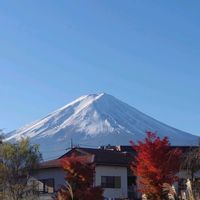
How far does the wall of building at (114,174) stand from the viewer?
49906mm

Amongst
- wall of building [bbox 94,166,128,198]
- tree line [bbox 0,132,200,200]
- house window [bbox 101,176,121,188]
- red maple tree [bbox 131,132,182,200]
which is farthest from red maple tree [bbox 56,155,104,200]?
house window [bbox 101,176,121,188]

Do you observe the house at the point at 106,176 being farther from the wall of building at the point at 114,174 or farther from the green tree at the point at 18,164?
the green tree at the point at 18,164

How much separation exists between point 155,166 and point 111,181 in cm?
2458

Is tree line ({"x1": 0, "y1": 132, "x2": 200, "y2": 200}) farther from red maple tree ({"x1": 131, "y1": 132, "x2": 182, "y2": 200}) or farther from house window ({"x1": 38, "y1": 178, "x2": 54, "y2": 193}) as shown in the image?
house window ({"x1": 38, "y1": 178, "x2": 54, "y2": 193})

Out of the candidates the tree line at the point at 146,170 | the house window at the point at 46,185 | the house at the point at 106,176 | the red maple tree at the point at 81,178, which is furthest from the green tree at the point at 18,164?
the red maple tree at the point at 81,178

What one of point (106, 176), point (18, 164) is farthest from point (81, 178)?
point (106, 176)

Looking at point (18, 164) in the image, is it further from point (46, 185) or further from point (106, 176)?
point (106, 176)

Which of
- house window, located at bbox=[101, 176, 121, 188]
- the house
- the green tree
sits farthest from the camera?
house window, located at bbox=[101, 176, 121, 188]

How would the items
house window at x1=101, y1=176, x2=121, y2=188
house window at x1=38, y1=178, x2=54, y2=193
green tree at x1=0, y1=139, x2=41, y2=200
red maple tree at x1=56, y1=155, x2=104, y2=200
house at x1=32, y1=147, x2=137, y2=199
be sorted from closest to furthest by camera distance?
red maple tree at x1=56, y1=155, x2=104, y2=200 → green tree at x1=0, y1=139, x2=41, y2=200 → house at x1=32, y1=147, x2=137, y2=199 → house window at x1=101, y1=176, x2=121, y2=188 → house window at x1=38, y1=178, x2=54, y2=193

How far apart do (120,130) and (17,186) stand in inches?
6267

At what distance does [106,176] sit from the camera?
50.3 meters

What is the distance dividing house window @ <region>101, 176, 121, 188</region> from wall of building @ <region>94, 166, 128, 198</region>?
0.27 meters

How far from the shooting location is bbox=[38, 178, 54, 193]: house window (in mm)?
51219

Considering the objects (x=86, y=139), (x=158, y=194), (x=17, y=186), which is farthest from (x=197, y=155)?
(x=86, y=139)
